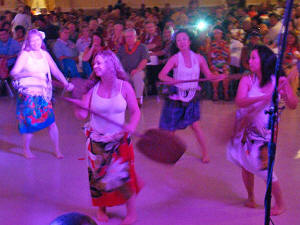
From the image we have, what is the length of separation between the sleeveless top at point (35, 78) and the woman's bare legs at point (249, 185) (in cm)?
238

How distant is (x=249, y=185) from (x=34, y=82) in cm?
263

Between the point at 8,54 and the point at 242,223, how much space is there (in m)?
6.39

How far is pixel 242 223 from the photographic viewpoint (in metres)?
3.46

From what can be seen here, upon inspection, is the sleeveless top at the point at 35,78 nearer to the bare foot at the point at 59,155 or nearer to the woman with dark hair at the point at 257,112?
the bare foot at the point at 59,155

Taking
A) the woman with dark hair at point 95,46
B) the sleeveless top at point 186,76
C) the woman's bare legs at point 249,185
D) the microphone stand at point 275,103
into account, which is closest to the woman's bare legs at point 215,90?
the woman with dark hair at point 95,46

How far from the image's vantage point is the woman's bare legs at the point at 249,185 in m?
3.67

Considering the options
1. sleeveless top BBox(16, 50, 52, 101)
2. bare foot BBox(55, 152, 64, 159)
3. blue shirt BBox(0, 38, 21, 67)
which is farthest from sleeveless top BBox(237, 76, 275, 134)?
blue shirt BBox(0, 38, 21, 67)

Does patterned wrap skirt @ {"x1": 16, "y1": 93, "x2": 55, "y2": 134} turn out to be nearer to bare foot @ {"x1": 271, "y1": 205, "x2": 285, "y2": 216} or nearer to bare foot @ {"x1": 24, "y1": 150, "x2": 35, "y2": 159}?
bare foot @ {"x1": 24, "y1": 150, "x2": 35, "y2": 159}

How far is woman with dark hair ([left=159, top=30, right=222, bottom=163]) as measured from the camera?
4578 millimetres

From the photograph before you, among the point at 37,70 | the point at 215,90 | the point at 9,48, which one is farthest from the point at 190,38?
the point at 9,48

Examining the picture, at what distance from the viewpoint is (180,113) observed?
4.75 meters

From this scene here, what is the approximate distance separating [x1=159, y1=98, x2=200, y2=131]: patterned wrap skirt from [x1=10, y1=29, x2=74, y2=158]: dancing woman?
123cm

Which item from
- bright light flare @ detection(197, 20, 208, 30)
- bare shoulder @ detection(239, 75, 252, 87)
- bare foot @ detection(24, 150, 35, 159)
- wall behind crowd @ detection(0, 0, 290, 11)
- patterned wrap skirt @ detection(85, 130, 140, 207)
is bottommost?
bare foot @ detection(24, 150, 35, 159)

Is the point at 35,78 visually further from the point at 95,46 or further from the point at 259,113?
the point at 259,113
